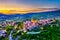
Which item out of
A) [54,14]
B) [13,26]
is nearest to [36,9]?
[54,14]

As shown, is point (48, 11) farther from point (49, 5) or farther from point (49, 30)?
point (49, 30)

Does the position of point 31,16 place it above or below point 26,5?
below

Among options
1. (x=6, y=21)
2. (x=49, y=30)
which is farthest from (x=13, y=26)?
(x=49, y=30)

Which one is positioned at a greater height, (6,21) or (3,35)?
(6,21)

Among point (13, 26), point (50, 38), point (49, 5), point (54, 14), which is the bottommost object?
point (50, 38)

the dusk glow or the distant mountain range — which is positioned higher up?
the dusk glow

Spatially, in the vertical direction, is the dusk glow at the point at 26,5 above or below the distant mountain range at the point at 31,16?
above

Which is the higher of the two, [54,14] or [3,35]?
[54,14]

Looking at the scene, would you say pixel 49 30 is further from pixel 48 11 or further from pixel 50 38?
pixel 48 11

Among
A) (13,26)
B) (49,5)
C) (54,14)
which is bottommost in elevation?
(13,26)
